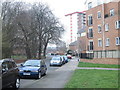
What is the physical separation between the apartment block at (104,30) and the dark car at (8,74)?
2419cm

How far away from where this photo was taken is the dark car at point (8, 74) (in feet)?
28.4

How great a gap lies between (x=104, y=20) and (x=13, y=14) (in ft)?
56.8

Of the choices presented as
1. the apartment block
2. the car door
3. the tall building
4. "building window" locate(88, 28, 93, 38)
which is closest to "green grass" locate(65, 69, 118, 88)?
the car door

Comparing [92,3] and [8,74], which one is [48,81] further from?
[92,3]

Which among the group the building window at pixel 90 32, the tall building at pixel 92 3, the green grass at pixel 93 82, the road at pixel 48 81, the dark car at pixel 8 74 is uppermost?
the tall building at pixel 92 3

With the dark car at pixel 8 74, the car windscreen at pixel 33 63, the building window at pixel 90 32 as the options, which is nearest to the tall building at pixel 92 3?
the building window at pixel 90 32

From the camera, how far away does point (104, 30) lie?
125 feet

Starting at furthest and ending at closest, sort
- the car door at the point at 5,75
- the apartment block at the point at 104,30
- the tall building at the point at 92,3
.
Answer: the tall building at the point at 92,3 → the apartment block at the point at 104,30 → the car door at the point at 5,75

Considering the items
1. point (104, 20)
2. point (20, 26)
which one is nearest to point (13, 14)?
point (20, 26)

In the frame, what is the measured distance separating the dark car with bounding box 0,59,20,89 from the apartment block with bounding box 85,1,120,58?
24188mm

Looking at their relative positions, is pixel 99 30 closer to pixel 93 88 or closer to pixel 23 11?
pixel 23 11

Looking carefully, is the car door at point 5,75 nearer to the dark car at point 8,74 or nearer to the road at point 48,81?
the dark car at point 8,74

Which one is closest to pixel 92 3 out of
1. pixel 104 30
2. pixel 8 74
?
pixel 104 30

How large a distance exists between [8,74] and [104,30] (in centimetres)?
3101
